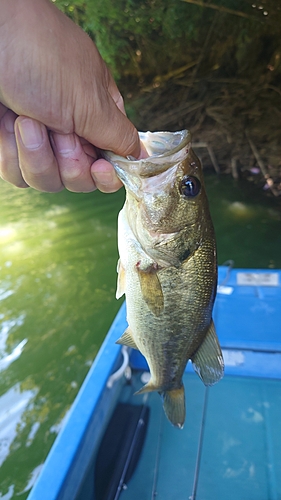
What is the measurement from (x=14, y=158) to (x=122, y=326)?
1.95 m

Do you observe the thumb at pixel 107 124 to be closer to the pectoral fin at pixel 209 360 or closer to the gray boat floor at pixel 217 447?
the pectoral fin at pixel 209 360

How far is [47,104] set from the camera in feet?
3.41

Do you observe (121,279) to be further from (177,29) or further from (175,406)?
(177,29)

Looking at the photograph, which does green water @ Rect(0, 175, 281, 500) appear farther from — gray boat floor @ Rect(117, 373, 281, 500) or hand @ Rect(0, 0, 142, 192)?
hand @ Rect(0, 0, 142, 192)

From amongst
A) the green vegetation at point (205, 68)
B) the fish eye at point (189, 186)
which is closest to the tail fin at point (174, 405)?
the fish eye at point (189, 186)

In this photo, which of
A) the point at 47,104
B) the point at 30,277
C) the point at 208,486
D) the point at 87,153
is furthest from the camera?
the point at 30,277

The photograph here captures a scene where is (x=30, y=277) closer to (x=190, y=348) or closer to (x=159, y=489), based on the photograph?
(x=159, y=489)

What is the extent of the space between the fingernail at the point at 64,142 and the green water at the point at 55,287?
3036mm

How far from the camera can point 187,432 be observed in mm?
2592

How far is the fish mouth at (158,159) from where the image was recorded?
4.09ft

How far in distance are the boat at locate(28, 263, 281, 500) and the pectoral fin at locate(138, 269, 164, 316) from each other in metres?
1.31

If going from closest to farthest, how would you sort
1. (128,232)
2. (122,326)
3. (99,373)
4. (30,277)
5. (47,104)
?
1. (47,104)
2. (128,232)
3. (99,373)
4. (122,326)
5. (30,277)

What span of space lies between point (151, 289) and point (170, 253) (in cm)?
15

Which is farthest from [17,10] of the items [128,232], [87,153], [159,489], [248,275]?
[248,275]
